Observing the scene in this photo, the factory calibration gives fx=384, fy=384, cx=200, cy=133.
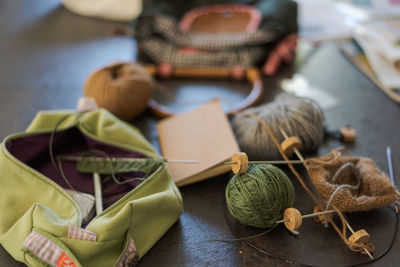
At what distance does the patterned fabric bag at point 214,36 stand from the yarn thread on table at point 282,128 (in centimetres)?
44

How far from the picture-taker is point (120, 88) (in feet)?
3.84

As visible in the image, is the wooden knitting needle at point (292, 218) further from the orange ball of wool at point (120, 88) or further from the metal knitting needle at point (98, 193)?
the orange ball of wool at point (120, 88)

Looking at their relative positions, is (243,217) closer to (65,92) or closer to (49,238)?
(49,238)

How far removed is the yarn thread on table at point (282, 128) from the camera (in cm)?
103

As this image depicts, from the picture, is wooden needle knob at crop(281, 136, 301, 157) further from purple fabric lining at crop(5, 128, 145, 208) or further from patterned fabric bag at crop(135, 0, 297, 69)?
patterned fabric bag at crop(135, 0, 297, 69)

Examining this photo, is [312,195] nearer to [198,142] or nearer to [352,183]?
[352,183]

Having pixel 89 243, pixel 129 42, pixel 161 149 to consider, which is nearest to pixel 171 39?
pixel 129 42

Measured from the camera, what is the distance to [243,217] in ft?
2.82

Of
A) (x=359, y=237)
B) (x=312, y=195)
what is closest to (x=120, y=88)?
(x=312, y=195)

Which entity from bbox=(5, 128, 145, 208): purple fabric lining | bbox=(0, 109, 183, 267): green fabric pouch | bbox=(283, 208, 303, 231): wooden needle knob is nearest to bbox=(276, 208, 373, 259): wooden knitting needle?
bbox=(283, 208, 303, 231): wooden needle knob

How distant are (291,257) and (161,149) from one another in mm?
468

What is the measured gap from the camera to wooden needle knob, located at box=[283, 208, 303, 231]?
32.5 inches

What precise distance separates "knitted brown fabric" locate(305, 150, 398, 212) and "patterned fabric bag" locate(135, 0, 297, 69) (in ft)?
2.02

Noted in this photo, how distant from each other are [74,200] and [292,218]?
491mm
